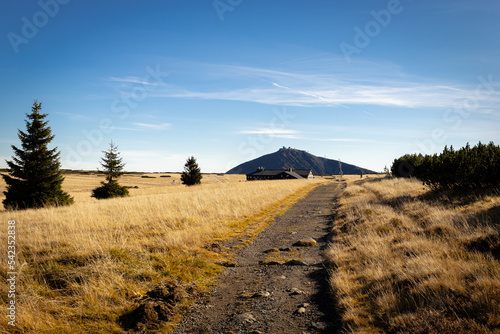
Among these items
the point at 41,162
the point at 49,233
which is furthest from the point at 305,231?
the point at 41,162

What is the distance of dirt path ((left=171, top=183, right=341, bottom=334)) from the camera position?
4.31m

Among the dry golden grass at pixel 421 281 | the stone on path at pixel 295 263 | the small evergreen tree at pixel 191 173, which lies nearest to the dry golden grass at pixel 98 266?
the stone on path at pixel 295 263

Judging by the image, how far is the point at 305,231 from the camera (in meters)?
11.9

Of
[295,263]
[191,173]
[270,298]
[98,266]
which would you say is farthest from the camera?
[191,173]

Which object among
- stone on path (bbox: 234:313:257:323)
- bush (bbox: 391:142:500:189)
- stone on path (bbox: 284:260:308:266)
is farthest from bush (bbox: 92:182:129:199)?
stone on path (bbox: 234:313:257:323)

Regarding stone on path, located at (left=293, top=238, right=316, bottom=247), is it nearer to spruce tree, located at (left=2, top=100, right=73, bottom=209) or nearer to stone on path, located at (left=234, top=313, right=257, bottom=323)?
stone on path, located at (left=234, top=313, right=257, bottom=323)

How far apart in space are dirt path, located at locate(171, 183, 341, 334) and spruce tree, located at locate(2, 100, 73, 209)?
26136mm

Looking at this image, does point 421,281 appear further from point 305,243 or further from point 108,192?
point 108,192

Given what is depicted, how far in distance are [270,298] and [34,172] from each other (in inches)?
1190

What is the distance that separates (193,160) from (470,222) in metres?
53.4

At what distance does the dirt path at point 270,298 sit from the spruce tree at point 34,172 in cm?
2614

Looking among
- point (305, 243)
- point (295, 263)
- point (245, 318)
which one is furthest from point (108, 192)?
point (245, 318)

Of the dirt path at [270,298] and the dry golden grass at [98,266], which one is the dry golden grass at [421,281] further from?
the dry golden grass at [98,266]

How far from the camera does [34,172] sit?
2620 cm
